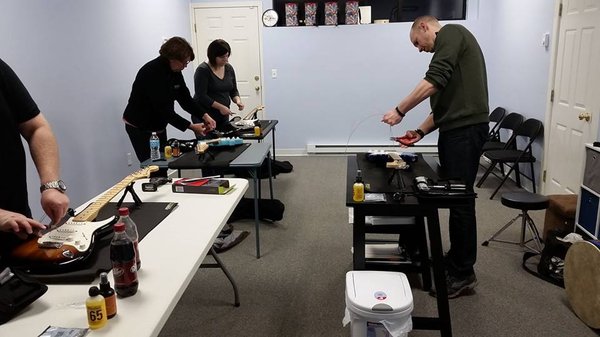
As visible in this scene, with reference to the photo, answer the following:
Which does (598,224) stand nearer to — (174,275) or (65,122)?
(174,275)

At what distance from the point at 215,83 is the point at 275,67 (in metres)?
1.93

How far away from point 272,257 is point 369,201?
1318mm

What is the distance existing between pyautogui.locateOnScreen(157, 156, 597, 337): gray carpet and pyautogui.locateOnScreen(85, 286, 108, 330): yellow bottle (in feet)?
4.46

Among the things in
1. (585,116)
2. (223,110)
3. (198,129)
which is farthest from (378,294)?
(223,110)

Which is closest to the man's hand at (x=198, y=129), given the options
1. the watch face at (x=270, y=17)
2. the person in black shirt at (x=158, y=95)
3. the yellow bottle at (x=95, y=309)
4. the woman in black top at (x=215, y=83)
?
the person in black shirt at (x=158, y=95)

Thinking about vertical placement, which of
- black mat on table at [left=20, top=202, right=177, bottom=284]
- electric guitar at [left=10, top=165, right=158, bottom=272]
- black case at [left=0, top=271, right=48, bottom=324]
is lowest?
black mat on table at [left=20, top=202, right=177, bottom=284]

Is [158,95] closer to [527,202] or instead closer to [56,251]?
[56,251]

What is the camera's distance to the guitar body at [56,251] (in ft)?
4.30

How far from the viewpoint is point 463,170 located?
2586mm

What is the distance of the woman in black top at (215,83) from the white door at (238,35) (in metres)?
1.69

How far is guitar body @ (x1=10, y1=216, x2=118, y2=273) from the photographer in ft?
4.30

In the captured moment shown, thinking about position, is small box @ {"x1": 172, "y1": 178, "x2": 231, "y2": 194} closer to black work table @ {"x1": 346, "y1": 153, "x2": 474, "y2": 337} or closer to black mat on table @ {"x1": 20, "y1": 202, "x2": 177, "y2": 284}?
black mat on table @ {"x1": 20, "y1": 202, "x2": 177, "y2": 284}

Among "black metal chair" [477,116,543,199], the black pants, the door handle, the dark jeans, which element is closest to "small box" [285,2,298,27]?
"black metal chair" [477,116,543,199]

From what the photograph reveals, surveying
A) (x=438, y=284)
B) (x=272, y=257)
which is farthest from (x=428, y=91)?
(x=272, y=257)
